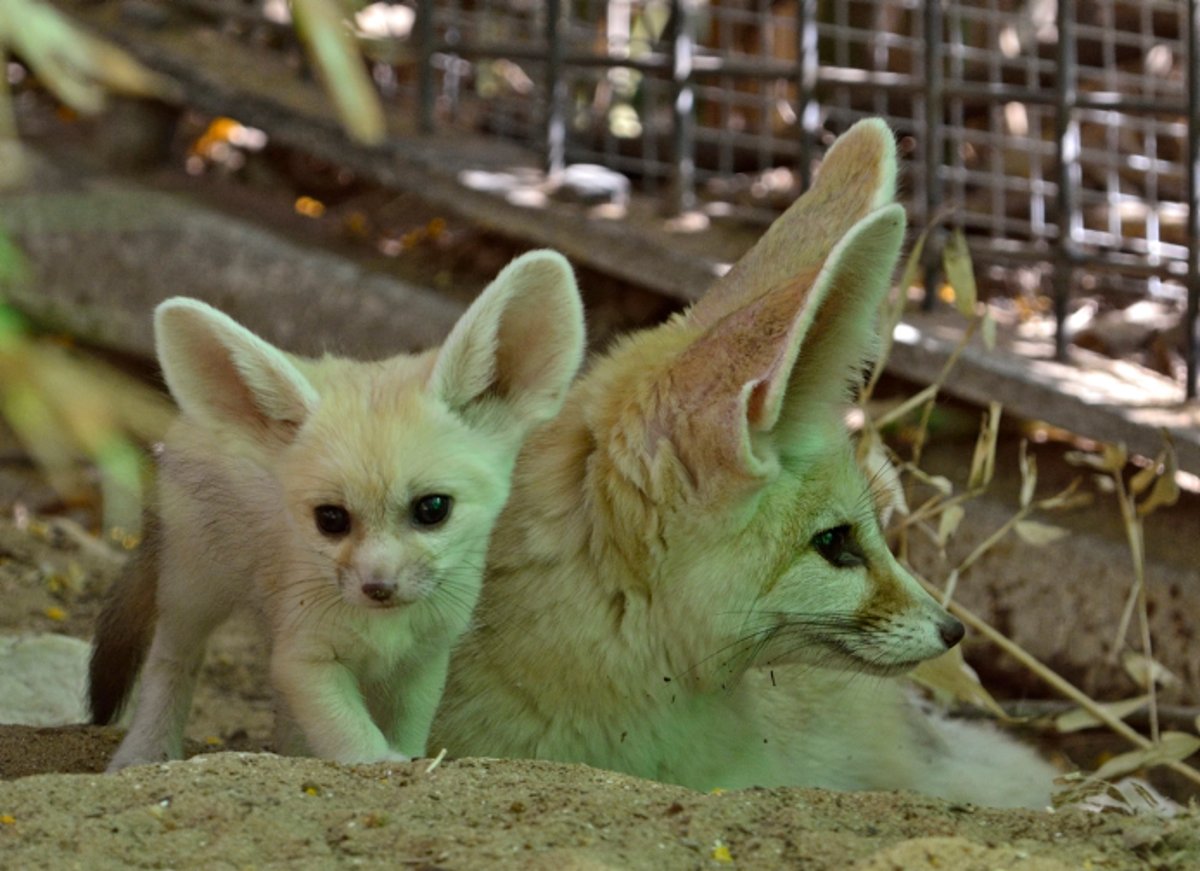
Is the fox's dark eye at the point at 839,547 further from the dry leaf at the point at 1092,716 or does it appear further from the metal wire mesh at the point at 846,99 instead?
the metal wire mesh at the point at 846,99

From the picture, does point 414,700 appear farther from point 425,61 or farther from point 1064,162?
point 425,61

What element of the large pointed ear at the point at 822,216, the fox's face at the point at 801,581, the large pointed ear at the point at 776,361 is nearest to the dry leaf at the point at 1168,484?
the large pointed ear at the point at 822,216

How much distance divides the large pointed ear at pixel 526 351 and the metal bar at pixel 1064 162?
2934 mm

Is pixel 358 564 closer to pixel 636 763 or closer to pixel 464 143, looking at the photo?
pixel 636 763

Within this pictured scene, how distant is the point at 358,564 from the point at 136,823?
537 mm

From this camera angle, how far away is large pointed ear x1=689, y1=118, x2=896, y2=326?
3578 millimetres

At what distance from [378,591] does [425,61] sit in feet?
14.5

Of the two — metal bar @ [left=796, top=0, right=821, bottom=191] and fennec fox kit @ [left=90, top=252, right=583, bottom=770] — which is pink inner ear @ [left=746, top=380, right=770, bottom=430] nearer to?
fennec fox kit @ [left=90, top=252, right=583, bottom=770]

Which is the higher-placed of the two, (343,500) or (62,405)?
(62,405)

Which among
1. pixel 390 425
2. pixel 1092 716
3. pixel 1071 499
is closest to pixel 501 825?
pixel 390 425

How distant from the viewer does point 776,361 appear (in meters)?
2.84

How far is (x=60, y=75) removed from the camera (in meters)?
2.14

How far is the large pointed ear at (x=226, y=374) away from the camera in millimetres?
2936

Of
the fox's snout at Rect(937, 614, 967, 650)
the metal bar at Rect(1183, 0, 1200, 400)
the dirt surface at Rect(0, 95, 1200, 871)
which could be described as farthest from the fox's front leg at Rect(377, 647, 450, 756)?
the metal bar at Rect(1183, 0, 1200, 400)
